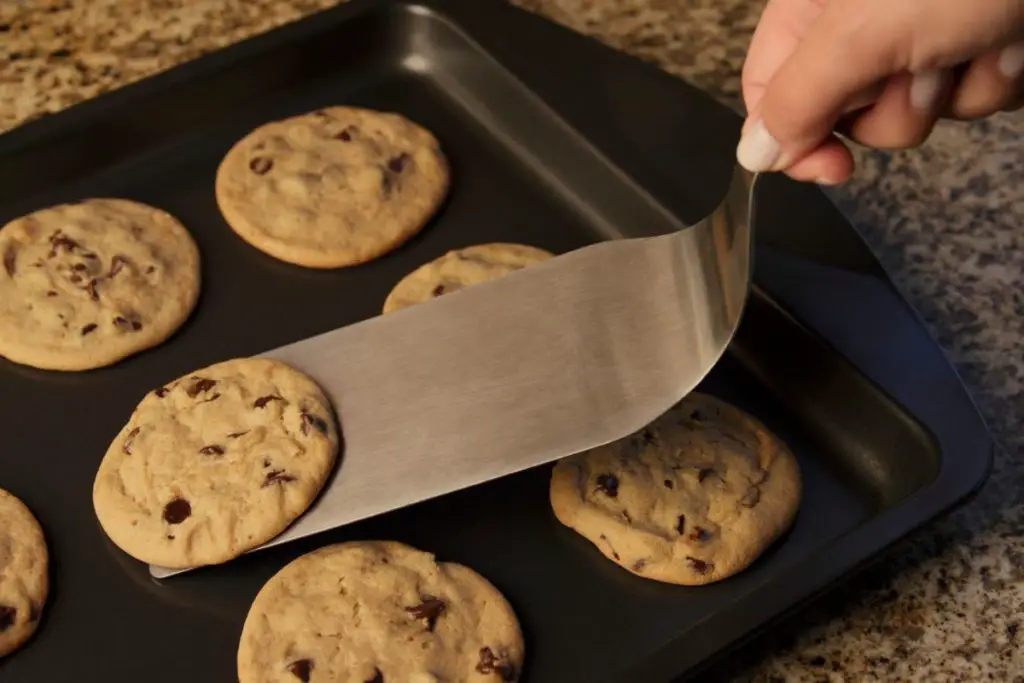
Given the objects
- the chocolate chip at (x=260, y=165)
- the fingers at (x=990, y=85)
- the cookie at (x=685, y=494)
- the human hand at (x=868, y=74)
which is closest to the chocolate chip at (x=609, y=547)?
the cookie at (x=685, y=494)

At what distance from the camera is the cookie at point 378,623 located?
35.6 inches

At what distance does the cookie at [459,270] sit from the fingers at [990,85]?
0.47m

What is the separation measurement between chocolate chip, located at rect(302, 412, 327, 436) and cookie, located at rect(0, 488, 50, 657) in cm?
26

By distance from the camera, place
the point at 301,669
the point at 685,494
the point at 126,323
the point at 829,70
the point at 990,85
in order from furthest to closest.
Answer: the point at 126,323
the point at 685,494
the point at 301,669
the point at 990,85
the point at 829,70

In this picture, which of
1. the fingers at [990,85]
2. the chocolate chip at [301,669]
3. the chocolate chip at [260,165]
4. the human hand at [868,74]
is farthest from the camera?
the chocolate chip at [260,165]

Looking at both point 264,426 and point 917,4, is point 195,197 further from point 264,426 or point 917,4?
point 917,4


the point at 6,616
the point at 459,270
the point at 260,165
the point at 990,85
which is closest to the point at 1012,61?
the point at 990,85

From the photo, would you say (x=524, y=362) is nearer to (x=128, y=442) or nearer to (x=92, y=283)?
(x=128, y=442)

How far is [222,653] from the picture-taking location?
3.08ft

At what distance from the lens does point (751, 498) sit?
100 cm

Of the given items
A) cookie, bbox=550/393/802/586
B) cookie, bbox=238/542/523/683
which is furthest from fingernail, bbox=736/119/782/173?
cookie, bbox=238/542/523/683

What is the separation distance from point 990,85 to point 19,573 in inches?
35.3

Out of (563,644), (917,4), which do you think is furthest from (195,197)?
(917,4)

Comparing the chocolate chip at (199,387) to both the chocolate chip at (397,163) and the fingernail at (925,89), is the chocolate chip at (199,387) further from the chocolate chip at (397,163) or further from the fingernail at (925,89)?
the fingernail at (925,89)
